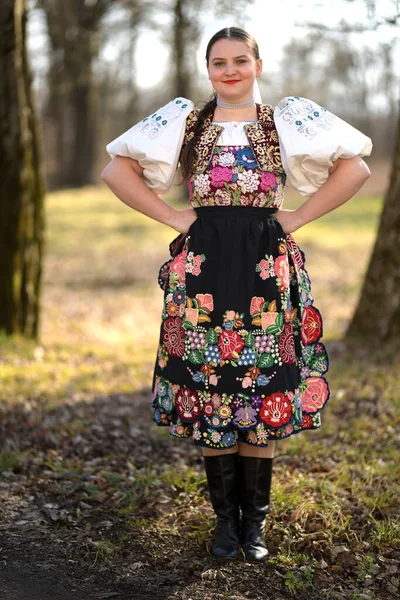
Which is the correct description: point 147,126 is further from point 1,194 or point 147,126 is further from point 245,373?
point 1,194

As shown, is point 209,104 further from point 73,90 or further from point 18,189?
point 73,90

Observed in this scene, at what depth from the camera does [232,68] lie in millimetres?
2881

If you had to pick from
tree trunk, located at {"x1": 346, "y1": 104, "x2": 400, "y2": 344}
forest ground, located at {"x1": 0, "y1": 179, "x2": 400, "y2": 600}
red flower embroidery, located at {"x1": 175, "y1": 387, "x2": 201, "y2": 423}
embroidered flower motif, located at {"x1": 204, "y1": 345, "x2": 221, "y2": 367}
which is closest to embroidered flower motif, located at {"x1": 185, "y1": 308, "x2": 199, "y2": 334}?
embroidered flower motif, located at {"x1": 204, "y1": 345, "x2": 221, "y2": 367}

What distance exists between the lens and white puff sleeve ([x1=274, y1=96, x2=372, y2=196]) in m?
2.82

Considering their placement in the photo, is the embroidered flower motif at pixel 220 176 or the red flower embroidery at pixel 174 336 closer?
the embroidered flower motif at pixel 220 176

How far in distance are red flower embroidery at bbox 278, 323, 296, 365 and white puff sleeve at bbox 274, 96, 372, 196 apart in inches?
24.6

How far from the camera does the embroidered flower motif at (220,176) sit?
9.48ft

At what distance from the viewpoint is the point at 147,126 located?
2.97 metres

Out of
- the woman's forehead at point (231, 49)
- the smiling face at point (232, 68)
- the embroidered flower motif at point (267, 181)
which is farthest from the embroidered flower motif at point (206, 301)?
the woman's forehead at point (231, 49)

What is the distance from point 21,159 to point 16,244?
2.33 ft

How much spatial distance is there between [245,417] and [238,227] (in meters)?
0.75

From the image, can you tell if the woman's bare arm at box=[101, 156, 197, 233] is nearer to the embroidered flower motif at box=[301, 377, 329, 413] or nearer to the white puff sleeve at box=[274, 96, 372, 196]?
the white puff sleeve at box=[274, 96, 372, 196]

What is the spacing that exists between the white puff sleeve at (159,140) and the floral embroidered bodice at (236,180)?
155mm

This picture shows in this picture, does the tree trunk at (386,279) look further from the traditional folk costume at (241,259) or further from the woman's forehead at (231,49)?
the woman's forehead at (231,49)
